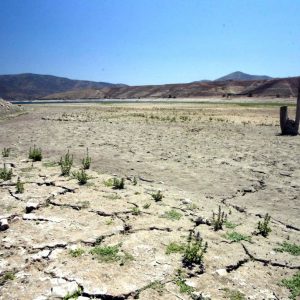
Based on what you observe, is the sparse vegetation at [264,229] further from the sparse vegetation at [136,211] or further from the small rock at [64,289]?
the small rock at [64,289]

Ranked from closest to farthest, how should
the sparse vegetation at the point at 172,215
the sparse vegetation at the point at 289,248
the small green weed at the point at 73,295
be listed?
the small green weed at the point at 73,295, the sparse vegetation at the point at 289,248, the sparse vegetation at the point at 172,215

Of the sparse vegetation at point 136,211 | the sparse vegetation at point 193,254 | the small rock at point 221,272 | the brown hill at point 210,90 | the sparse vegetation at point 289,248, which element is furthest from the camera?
the brown hill at point 210,90

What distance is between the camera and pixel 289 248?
5230 millimetres

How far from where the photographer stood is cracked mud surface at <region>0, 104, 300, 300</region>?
414 centimetres

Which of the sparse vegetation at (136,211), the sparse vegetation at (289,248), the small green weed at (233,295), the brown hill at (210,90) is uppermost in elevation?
the brown hill at (210,90)

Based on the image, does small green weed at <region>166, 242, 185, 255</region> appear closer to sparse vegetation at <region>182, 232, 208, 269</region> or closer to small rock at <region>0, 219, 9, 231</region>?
sparse vegetation at <region>182, 232, 208, 269</region>

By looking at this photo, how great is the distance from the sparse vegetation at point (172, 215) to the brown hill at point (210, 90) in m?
89.4

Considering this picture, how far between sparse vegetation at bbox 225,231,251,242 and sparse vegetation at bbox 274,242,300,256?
1.46 ft

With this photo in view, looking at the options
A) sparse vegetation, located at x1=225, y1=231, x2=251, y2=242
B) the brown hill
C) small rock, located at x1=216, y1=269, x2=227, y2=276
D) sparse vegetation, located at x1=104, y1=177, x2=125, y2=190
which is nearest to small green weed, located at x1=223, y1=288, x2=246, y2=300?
small rock, located at x1=216, y1=269, x2=227, y2=276

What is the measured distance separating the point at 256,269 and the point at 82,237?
235cm

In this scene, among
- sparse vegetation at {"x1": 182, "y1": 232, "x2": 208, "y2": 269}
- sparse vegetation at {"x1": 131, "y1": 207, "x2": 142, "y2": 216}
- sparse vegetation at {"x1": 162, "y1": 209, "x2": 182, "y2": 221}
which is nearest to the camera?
sparse vegetation at {"x1": 182, "y1": 232, "x2": 208, "y2": 269}

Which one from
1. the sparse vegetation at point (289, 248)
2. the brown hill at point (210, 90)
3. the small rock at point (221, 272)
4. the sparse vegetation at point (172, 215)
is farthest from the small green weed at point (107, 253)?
the brown hill at point (210, 90)

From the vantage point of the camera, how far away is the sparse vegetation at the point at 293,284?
412 cm

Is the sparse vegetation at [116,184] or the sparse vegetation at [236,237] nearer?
the sparse vegetation at [236,237]
